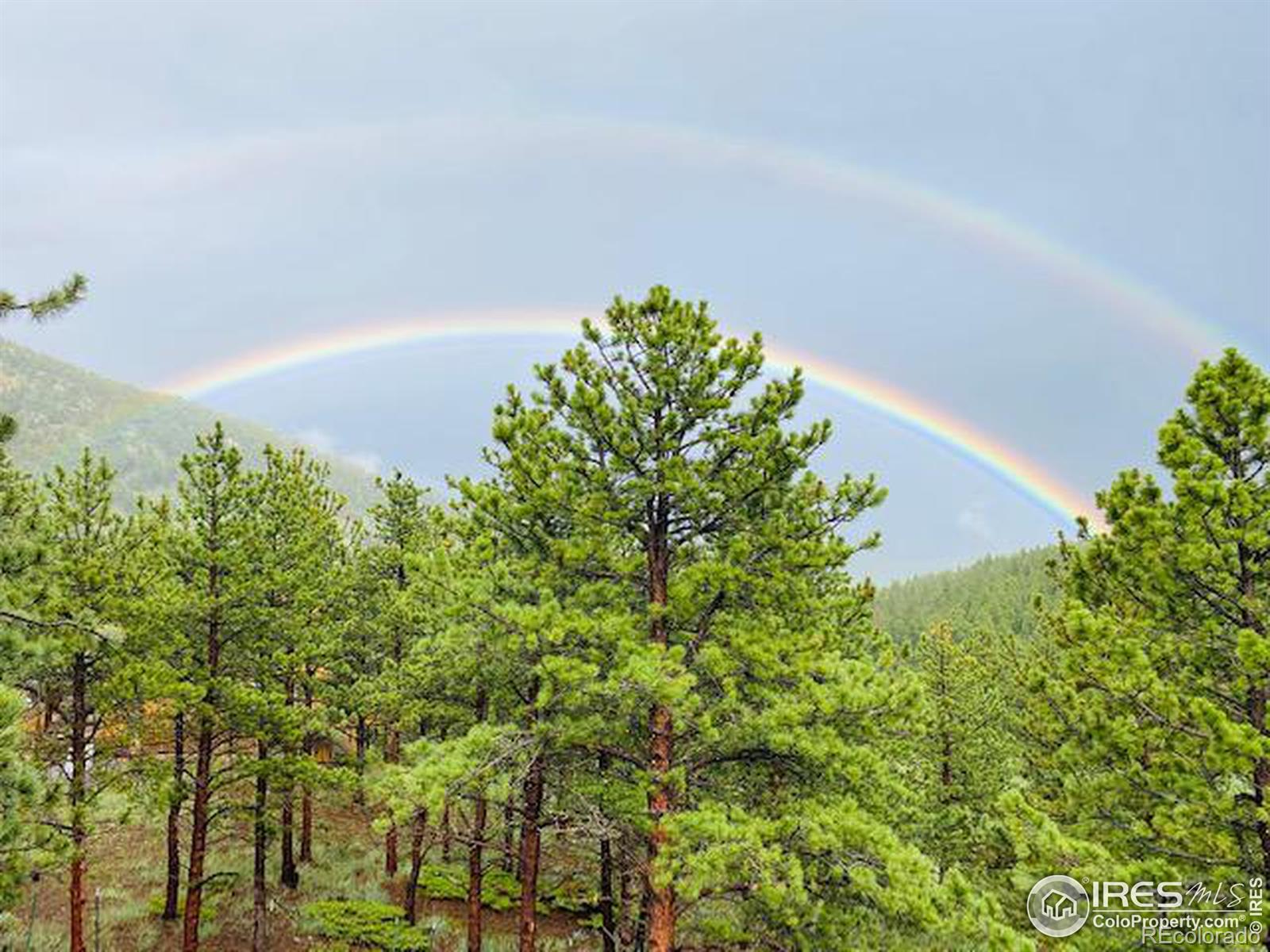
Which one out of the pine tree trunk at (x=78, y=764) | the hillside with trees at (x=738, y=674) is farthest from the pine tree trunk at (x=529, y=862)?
the pine tree trunk at (x=78, y=764)

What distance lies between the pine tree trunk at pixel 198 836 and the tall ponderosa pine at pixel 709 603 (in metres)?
10.5

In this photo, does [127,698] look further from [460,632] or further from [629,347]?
[629,347]

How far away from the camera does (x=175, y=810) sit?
1719 cm

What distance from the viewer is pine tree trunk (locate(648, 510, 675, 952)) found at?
909cm

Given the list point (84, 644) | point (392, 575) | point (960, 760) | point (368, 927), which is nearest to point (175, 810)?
point (368, 927)

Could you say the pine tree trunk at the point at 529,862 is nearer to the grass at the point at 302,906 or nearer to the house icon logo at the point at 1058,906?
the grass at the point at 302,906

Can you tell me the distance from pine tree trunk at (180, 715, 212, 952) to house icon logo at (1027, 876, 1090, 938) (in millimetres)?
15248

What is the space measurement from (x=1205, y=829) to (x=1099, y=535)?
3.55 m

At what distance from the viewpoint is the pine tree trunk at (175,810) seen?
15.9m

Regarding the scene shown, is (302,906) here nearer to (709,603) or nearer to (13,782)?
(13,782)

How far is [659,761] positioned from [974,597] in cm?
11151

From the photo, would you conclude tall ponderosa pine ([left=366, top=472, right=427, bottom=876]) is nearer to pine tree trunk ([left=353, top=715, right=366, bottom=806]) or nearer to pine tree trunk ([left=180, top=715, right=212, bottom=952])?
pine tree trunk ([left=353, top=715, right=366, bottom=806])

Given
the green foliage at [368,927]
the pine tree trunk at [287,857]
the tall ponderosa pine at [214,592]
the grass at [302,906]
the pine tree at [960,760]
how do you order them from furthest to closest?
the pine tree trunk at [287,857], the pine tree at [960,760], the grass at [302,906], the green foliage at [368,927], the tall ponderosa pine at [214,592]

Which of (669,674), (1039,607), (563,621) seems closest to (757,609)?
(669,674)
